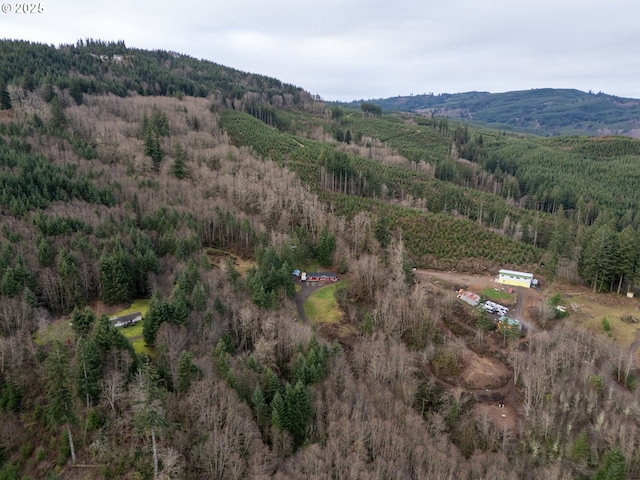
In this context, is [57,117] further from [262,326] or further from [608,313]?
[608,313]

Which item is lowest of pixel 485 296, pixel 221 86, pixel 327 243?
pixel 485 296

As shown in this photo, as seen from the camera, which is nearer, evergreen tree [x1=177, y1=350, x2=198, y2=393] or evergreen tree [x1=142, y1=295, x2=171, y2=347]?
evergreen tree [x1=177, y1=350, x2=198, y2=393]

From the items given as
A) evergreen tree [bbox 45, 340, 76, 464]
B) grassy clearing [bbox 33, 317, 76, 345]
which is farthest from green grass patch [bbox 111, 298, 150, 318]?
evergreen tree [bbox 45, 340, 76, 464]

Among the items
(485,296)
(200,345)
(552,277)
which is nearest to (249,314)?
(200,345)

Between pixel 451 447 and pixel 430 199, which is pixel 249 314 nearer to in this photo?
pixel 451 447

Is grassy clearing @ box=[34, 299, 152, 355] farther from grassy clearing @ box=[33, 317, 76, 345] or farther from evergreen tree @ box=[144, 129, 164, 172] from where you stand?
evergreen tree @ box=[144, 129, 164, 172]

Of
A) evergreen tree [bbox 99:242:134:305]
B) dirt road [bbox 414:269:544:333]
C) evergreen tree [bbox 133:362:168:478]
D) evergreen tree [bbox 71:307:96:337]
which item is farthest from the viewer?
dirt road [bbox 414:269:544:333]
